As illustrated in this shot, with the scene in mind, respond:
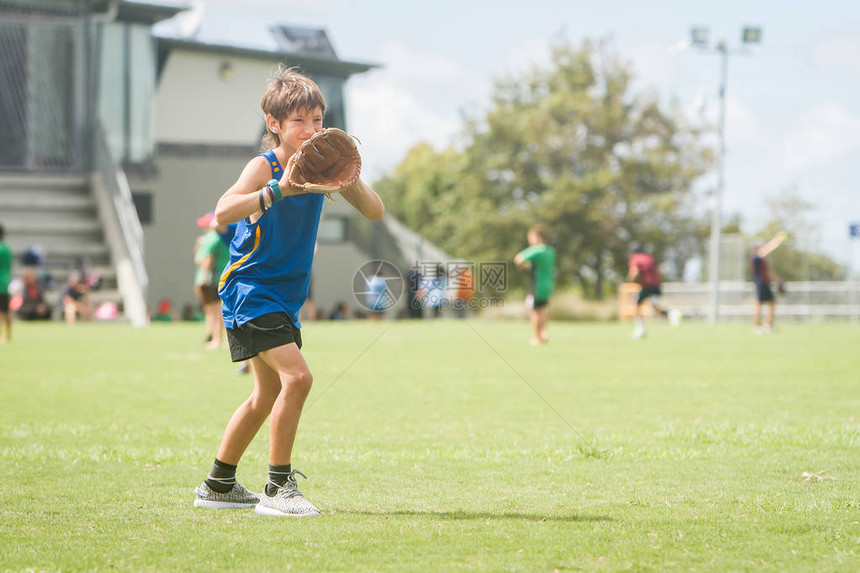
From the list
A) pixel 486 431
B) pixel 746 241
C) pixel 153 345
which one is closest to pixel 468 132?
pixel 746 241

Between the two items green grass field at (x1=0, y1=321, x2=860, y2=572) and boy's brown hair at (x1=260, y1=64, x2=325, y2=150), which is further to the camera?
boy's brown hair at (x1=260, y1=64, x2=325, y2=150)

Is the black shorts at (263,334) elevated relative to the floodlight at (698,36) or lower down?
lower down

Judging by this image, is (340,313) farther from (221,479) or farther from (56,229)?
Result: (221,479)

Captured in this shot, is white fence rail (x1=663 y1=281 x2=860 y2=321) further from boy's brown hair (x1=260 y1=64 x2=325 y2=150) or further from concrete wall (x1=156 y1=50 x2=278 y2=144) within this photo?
boy's brown hair (x1=260 y1=64 x2=325 y2=150)

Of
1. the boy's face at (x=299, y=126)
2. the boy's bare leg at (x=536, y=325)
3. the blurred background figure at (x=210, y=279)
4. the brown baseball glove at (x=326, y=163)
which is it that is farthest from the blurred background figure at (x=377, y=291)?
the boy's bare leg at (x=536, y=325)

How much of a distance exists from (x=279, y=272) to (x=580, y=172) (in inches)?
2213

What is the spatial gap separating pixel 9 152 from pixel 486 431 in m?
33.4

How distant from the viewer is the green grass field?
4.31 meters

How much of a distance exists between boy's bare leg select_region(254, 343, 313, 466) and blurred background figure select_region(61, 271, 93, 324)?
89.4 ft

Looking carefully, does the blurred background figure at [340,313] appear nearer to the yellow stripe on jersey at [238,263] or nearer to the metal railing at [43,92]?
the metal railing at [43,92]

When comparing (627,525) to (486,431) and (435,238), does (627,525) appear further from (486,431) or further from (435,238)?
(435,238)

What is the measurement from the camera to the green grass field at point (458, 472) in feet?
14.1

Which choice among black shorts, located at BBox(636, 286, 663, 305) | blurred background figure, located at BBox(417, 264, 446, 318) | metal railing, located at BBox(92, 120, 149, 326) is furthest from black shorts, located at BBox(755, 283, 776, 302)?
blurred background figure, located at BBox(417, 264, 446, 318)

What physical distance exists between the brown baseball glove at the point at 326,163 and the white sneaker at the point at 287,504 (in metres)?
1.46
